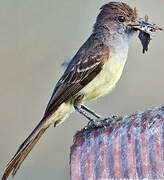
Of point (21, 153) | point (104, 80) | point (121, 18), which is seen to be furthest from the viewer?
point (121, 18)

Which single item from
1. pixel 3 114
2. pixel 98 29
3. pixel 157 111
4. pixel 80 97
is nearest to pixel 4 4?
pixel 3 114

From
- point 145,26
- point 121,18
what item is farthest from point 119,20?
point 145,26

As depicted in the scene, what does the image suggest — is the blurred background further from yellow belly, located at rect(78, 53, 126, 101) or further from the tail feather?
the tail feather

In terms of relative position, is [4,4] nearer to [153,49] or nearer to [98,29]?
[153,49]

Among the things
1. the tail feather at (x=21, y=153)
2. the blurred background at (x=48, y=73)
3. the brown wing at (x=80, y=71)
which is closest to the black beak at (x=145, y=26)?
the brown wing at (x=80, y=71)

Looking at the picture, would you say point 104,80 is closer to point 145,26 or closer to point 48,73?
point 145,26

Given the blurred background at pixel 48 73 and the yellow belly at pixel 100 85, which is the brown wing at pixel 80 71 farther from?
the blurred background at pixel 48 73

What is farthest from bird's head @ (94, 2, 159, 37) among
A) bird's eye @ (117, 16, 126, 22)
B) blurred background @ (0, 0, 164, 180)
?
blurred background @ (0, 0, 164, 180)
